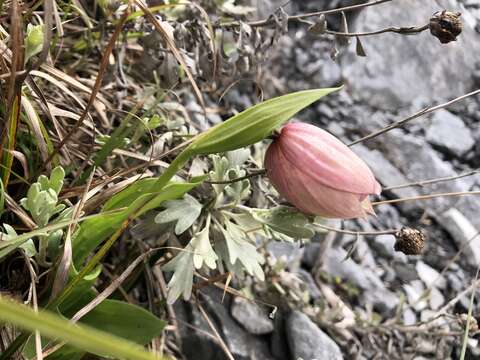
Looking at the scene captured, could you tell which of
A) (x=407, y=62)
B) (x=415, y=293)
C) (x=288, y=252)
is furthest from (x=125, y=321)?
(x=407, y=62)

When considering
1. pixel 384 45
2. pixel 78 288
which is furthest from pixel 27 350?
pixel 384 45

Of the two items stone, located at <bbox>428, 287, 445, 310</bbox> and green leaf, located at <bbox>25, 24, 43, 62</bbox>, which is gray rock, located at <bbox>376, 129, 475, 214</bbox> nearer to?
stone, located at <bbox>428, 287, 445, 310</bbox>

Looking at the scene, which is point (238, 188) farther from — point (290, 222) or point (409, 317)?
point (409, 317)

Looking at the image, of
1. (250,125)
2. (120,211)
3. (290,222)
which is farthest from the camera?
(290,222)

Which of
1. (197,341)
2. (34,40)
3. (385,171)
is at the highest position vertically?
(34,40)

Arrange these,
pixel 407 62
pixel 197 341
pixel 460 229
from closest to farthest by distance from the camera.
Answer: pixel 197 341
pixel 460 229
pixel 407 62

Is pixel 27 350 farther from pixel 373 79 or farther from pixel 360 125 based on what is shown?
pixel 373 79

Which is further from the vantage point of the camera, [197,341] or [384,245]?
[384,245]

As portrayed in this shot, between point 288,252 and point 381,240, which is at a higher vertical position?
point 288,252

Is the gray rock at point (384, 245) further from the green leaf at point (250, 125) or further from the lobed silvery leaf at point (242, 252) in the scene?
the green leaf at point (250, 125)
